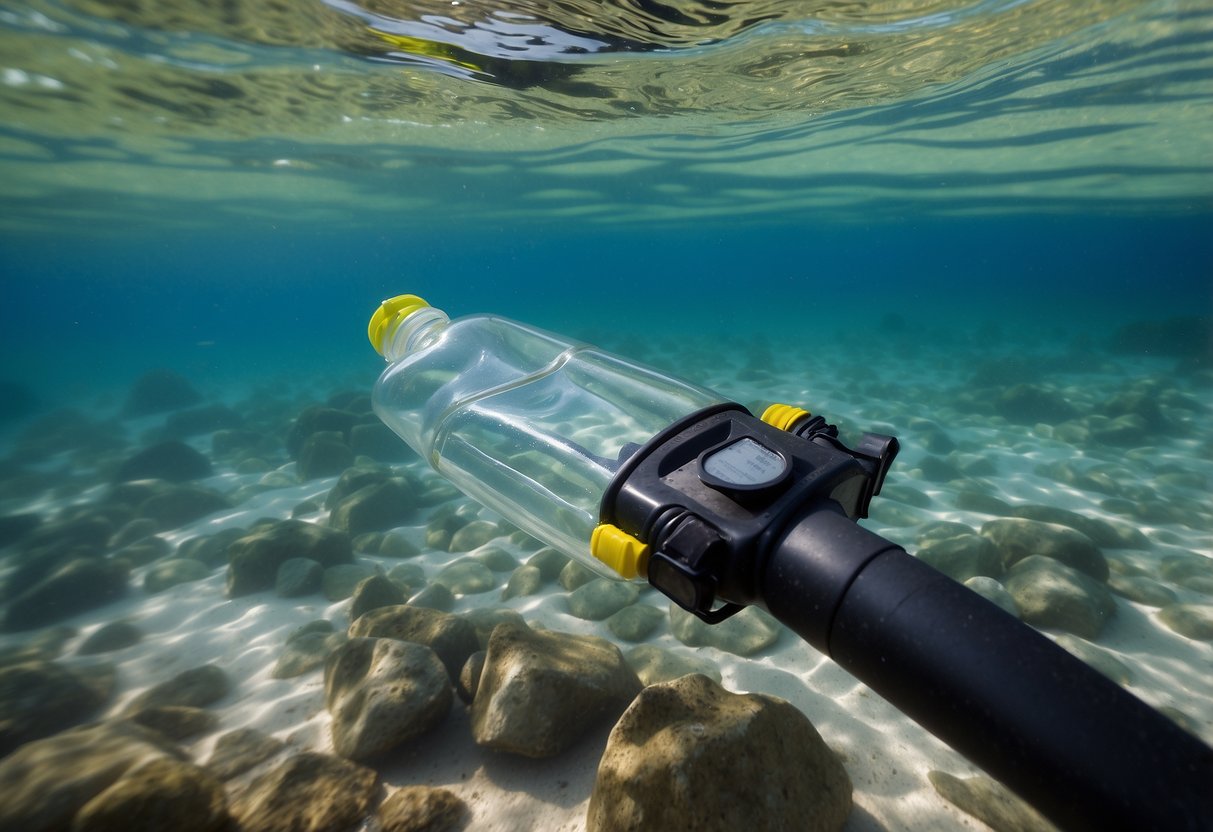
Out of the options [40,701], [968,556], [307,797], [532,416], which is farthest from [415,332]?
[968,556]

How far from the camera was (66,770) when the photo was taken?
109 inches

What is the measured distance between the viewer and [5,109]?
11.4 meters

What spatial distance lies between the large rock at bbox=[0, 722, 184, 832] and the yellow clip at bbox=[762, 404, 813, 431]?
3810 millimetres

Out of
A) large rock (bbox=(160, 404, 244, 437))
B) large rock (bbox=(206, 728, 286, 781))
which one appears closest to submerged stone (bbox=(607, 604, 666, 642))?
large rock (bbox=(206, 728, 286, 781))

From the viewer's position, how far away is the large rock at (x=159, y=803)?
2402mm

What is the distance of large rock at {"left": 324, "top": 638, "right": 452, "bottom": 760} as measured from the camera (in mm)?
3029

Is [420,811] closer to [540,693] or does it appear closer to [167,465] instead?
[540,693]

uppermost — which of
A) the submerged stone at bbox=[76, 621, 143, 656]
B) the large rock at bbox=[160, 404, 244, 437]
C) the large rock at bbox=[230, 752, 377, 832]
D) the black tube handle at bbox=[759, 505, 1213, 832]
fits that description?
the black tube handle at bbox=[759, 505, 1213, 832]

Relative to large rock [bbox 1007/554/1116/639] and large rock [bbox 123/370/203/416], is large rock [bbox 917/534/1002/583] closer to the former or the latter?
large rock [bbox 1007/554/1116/639]

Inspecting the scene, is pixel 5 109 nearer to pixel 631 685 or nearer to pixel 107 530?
pixel 107 530

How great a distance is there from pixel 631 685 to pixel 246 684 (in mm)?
3370

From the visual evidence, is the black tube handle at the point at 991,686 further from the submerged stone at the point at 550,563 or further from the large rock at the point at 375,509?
the large rock at the point at 375,509

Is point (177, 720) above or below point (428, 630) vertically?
below

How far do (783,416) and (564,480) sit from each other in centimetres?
109
